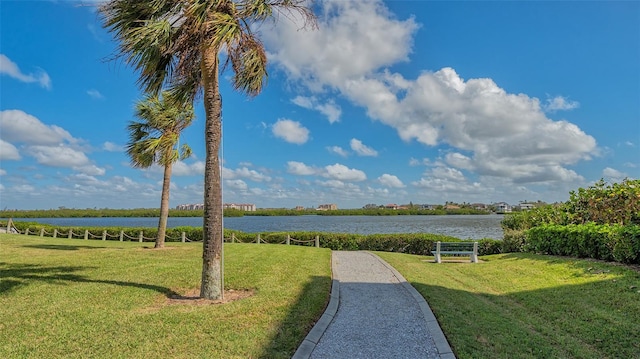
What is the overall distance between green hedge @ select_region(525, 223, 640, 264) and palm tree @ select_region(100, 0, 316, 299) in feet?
29.4

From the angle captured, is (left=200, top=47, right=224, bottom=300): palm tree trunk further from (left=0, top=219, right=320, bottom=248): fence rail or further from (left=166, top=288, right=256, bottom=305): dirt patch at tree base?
(left=0, top=219, right=320, bottom=248): fence rail

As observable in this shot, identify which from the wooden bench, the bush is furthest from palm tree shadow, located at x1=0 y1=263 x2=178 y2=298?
the bush

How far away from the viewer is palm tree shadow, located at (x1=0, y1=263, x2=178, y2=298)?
7207 millimetres

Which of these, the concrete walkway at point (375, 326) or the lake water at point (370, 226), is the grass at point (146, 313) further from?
the lake water at point (370, 226)

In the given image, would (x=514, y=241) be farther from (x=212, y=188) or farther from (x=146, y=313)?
(x=146, y=313)

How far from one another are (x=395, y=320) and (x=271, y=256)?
721 cm

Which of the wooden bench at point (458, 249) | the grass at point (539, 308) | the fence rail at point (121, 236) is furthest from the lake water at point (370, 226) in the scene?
the grass at point (539, 308)

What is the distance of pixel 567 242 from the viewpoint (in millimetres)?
11133

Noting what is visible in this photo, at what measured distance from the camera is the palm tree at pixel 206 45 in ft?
20.4

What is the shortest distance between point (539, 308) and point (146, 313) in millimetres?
6613

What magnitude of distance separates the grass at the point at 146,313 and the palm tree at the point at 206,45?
1.13 m

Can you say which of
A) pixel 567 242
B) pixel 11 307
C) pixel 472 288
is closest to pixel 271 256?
pixel 472 288

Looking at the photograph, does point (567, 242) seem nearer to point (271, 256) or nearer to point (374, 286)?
point (374, 286)

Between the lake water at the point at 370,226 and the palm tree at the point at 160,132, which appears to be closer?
the palm tree at the point at 160,132
